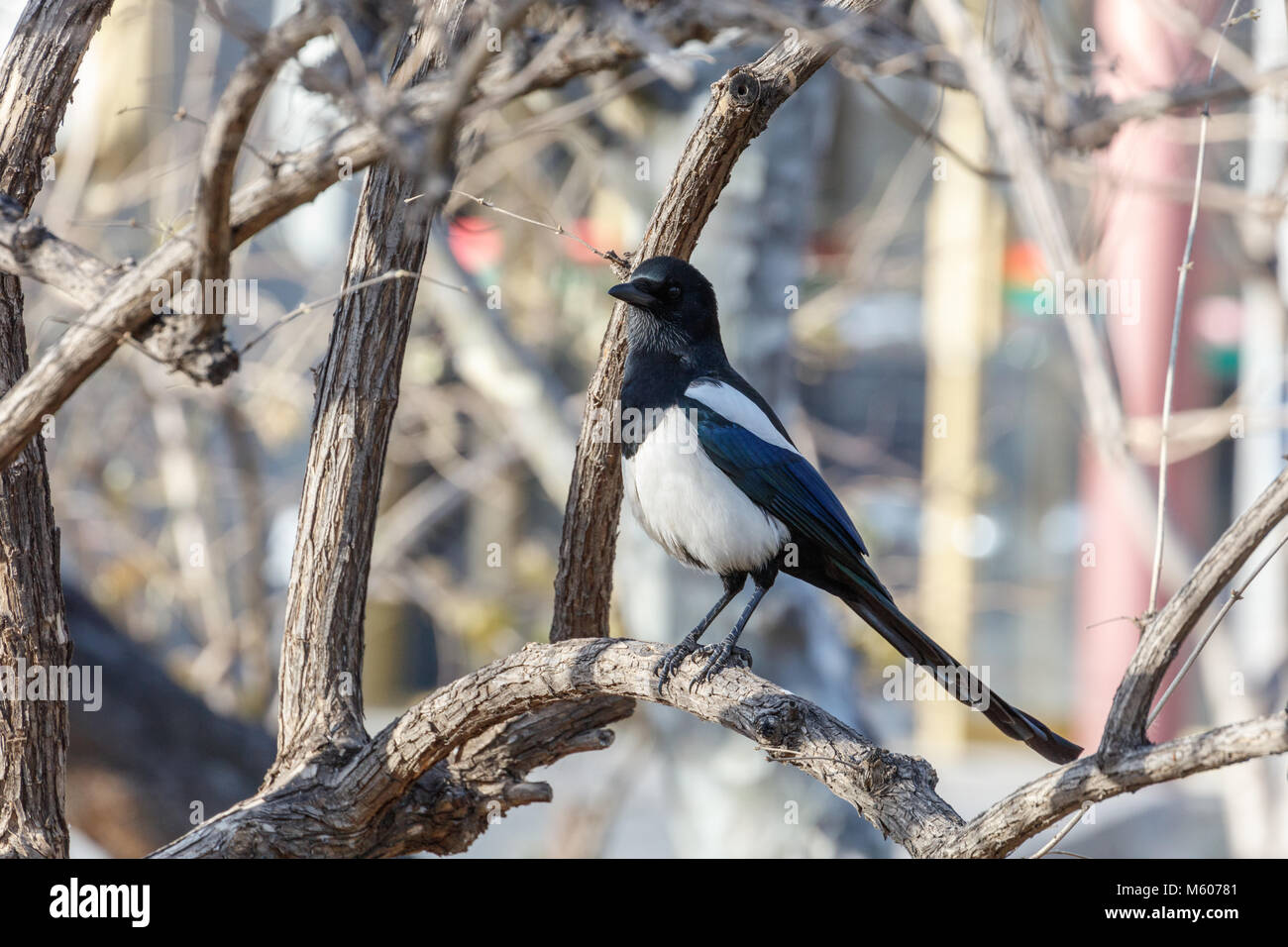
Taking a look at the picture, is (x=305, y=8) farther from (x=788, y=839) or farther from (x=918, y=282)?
(x=918, y=282)

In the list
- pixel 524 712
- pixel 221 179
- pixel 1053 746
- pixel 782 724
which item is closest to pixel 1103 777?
pixel 782 724

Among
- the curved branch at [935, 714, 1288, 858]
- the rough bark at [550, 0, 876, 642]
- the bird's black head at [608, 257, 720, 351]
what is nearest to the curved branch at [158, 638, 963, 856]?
the curved branch at [935, 714, 1288, 858]

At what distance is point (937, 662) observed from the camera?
8.91 feet

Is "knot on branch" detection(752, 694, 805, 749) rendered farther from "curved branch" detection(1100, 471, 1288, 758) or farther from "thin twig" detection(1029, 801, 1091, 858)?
"curved branch" detection(1100, 471, 1288, 758)

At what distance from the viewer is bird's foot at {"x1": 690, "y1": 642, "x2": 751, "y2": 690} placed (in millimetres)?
2357

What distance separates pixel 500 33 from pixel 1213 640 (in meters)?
3.63

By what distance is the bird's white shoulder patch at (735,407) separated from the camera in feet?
9.53

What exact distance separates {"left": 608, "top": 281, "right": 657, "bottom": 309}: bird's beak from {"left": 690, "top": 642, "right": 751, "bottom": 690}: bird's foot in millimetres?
728

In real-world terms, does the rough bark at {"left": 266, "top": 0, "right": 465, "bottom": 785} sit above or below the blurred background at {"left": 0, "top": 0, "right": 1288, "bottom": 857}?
below

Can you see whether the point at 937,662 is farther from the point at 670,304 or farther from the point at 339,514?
the point at 339,514

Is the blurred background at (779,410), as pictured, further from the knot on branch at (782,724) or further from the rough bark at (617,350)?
the knot on branch at (782,724)

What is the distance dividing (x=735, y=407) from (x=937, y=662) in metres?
0.70

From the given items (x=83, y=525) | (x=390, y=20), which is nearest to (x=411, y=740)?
(x=390, y=20)

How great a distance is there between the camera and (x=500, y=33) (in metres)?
1.54
